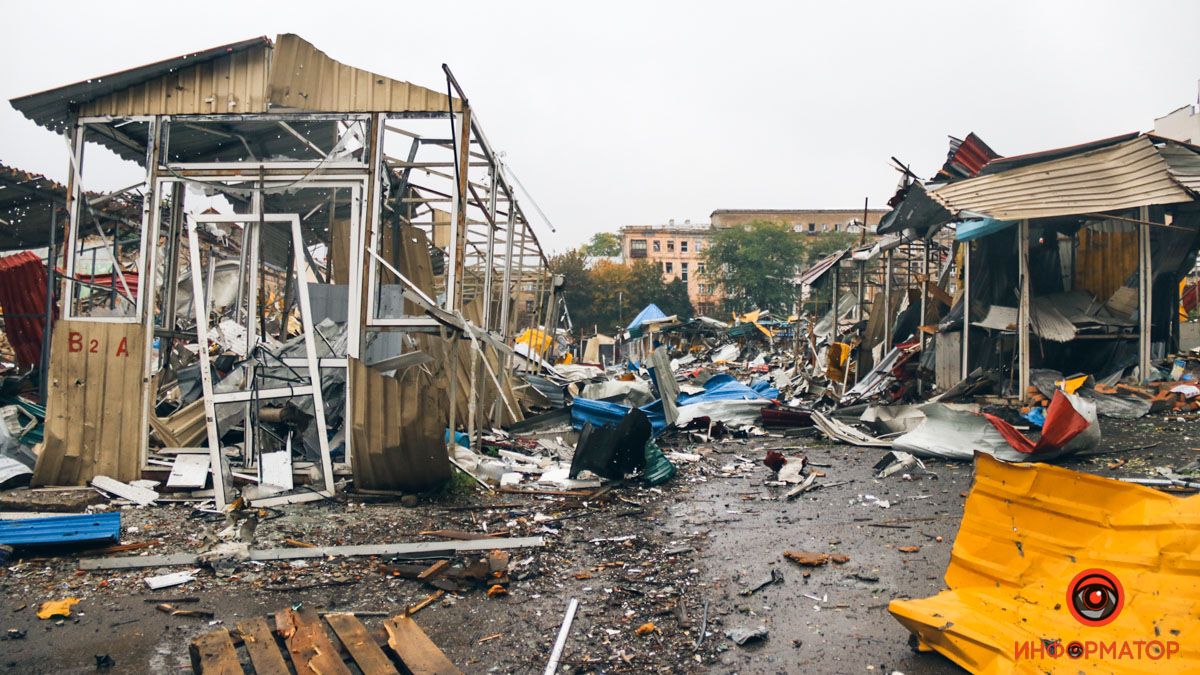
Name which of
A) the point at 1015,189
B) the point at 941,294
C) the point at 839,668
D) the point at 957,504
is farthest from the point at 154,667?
the point at 941,294

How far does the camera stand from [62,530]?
5082 millimetres

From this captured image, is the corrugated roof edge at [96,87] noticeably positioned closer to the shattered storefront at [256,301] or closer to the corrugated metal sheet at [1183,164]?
the shattered storefront at [256,301]

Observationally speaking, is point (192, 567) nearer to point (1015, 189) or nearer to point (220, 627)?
point (220, 627)

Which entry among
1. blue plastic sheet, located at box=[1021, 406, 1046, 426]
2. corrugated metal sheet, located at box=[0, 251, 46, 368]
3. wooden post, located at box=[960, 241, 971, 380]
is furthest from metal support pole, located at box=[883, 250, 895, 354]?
corrugated metal sheet, located at box=[0, 251, 46, 368]

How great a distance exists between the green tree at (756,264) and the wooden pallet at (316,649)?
57.2 metres

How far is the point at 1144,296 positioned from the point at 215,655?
11398 millimetres

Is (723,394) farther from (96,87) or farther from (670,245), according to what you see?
(670,245)

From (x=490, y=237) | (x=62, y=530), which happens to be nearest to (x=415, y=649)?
(x=62, y=530)

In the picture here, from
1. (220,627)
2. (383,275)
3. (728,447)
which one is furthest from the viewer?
(728,447)

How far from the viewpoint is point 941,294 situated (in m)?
14.0

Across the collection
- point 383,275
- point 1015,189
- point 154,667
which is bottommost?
point 154,667

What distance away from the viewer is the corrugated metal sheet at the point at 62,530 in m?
4.96

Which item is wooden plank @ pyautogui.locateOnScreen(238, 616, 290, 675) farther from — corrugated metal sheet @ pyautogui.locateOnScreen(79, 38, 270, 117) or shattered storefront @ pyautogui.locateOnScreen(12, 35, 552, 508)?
corrugated metal sheet @ pyautogui.locateOnScreen(79, 38, 270, 117)

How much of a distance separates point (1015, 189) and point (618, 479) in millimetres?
6720
